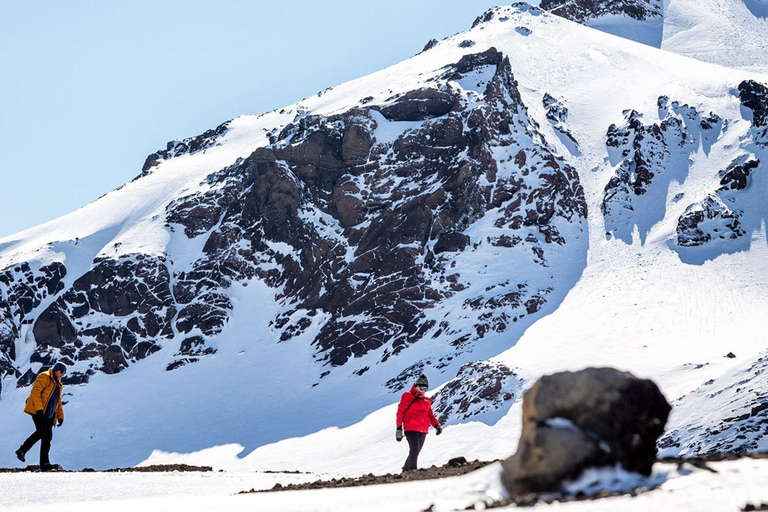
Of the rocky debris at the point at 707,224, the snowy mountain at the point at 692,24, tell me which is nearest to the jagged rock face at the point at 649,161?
the rocky debris at the point at 707,224

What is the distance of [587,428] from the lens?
24.6 ft

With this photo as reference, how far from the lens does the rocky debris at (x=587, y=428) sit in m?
7.45

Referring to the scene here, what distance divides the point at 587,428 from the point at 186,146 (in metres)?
119

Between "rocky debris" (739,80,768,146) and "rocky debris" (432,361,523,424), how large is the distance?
39.9 metres

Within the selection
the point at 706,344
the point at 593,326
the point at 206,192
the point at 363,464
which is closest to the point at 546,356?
the point at 593,326

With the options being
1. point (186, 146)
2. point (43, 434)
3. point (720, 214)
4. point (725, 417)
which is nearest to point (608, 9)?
point (186, 146)

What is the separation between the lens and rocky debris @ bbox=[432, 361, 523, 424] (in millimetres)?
42000

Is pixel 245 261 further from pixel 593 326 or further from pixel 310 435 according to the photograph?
pixel 593 326

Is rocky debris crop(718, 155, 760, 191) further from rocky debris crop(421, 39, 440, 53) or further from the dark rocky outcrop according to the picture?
rocky debris crop(421, 39, 440, 53)

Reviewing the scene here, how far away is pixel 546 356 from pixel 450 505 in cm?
4257

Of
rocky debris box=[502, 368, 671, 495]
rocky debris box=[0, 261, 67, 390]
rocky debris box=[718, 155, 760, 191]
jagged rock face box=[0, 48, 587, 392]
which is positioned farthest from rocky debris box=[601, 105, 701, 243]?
rocky debris box=[502, 368, 671, 495]

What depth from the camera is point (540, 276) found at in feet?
218

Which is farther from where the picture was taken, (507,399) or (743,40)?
(743,40)

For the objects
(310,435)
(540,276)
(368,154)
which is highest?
(368,154)
